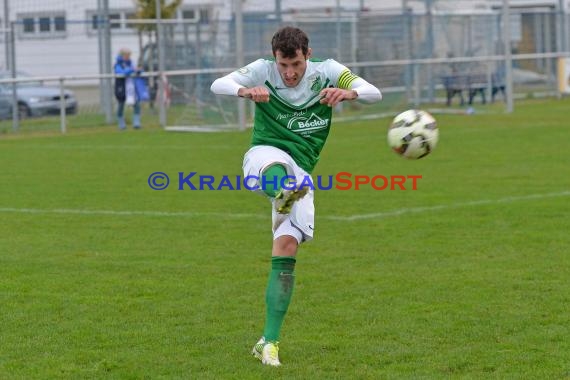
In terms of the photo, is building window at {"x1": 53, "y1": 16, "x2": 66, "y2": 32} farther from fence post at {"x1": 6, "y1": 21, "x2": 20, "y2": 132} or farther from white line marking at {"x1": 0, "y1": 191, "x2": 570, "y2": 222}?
white line marking at {"x1": 0, "y1": 191, "x2": 570, "y2": 222}

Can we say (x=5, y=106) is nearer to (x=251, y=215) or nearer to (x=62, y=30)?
(x=62, y=30)

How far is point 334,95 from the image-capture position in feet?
21.6

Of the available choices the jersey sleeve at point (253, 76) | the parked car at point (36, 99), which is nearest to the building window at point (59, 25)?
the parked car at point (36, 99)

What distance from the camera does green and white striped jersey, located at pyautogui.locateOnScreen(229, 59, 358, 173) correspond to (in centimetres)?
689

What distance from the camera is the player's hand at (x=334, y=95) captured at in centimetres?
658

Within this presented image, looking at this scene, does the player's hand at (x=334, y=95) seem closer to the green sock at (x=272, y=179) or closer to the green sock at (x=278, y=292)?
the green sock at (x=272, y=179)

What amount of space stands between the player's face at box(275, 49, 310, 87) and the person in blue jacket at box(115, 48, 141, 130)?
1987cm

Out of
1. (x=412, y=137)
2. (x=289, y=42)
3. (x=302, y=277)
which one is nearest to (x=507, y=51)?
(x=302, y=277)

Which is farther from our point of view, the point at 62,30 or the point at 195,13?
the point at 195,13

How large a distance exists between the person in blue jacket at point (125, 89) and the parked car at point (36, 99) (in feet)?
6.41

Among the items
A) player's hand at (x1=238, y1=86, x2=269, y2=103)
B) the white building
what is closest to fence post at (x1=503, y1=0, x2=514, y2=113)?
Answer: the white building

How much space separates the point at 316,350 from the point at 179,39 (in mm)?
20652

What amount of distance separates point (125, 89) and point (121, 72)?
554 millimetres

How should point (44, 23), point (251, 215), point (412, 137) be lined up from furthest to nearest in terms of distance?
point (44, 23) → point (251, 215) → point (412, 137)
